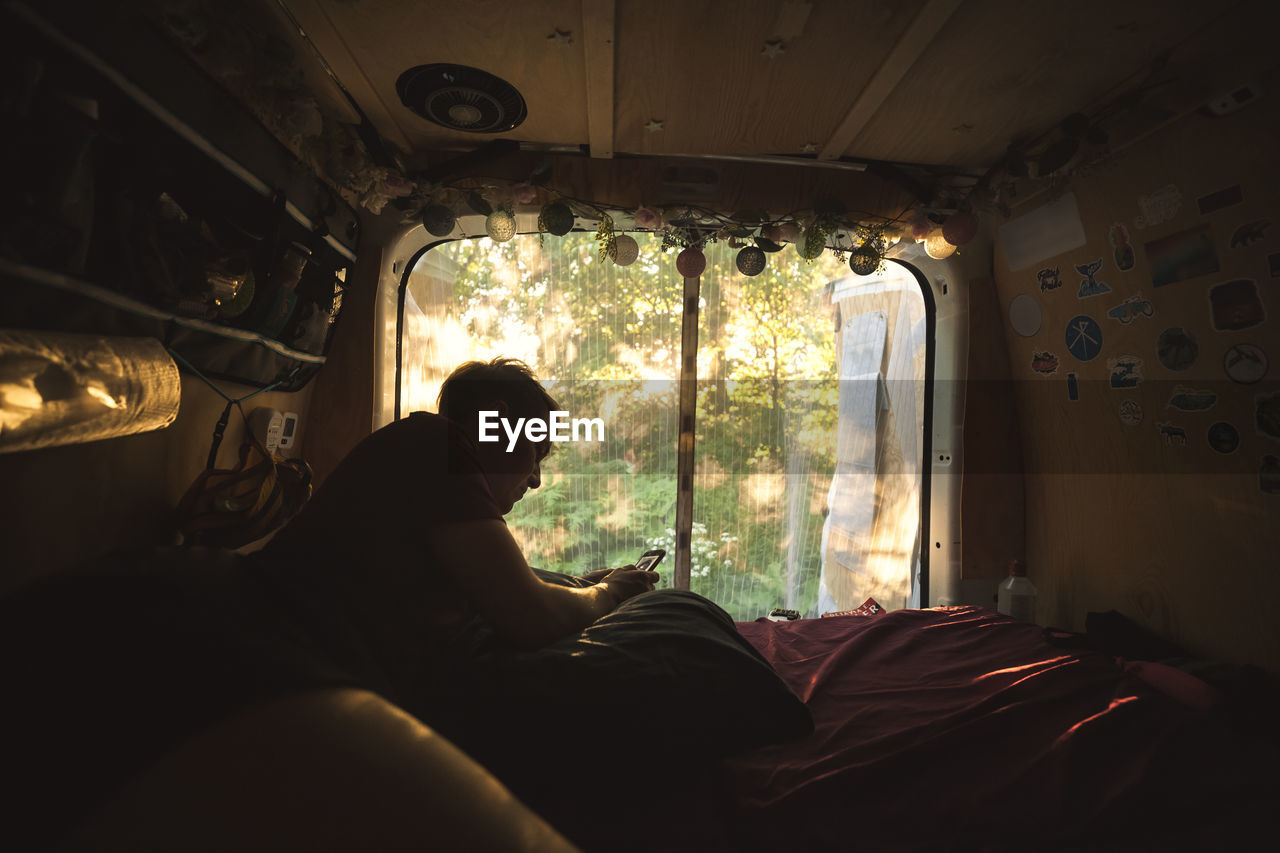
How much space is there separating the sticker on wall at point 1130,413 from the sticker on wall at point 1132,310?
12.0 inches

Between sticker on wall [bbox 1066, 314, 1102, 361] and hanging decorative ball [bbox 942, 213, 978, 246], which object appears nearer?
sticker on wall [bbox 1066, 314, 1102, 361]

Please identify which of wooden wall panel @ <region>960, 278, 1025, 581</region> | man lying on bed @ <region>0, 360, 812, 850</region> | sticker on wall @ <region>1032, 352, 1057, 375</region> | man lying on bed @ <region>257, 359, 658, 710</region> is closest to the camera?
man lying on bed @ <region>0, 360, 812, 850</region>

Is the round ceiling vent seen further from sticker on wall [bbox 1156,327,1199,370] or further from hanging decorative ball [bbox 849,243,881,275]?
sticker on wall [bbox 1156,327,1199,370]

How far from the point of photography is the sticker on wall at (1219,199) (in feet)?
5.49

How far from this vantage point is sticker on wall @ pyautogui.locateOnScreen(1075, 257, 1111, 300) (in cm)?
214

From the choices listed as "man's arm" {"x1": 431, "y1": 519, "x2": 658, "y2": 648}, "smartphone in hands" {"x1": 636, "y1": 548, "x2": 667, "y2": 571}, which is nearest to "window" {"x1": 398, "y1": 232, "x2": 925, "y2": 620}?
"smartphone in hands" {"x1": 636, "y1": 548, "x2": 667, "y2": 571}

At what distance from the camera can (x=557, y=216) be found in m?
2.38

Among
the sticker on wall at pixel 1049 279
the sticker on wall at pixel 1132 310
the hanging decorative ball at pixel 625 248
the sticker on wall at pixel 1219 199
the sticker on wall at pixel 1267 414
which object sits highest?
the hanging decorative ball at pixel 625 248

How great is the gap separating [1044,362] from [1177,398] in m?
0.57

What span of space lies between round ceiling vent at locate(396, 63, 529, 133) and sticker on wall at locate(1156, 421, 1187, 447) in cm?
260

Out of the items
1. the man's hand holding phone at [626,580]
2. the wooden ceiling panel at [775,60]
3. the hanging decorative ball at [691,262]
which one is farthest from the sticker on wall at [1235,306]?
the man's hand holding phone at [626,580]

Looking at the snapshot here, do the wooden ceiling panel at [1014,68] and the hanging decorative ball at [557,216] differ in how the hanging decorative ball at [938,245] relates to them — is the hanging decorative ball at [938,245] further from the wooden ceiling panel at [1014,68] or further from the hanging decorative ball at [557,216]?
the hanging decorative ball at [557,216]

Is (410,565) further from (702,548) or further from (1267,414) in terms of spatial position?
(1267,414)

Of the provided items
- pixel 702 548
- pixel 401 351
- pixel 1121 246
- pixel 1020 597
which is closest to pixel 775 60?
pixel 1121 246
